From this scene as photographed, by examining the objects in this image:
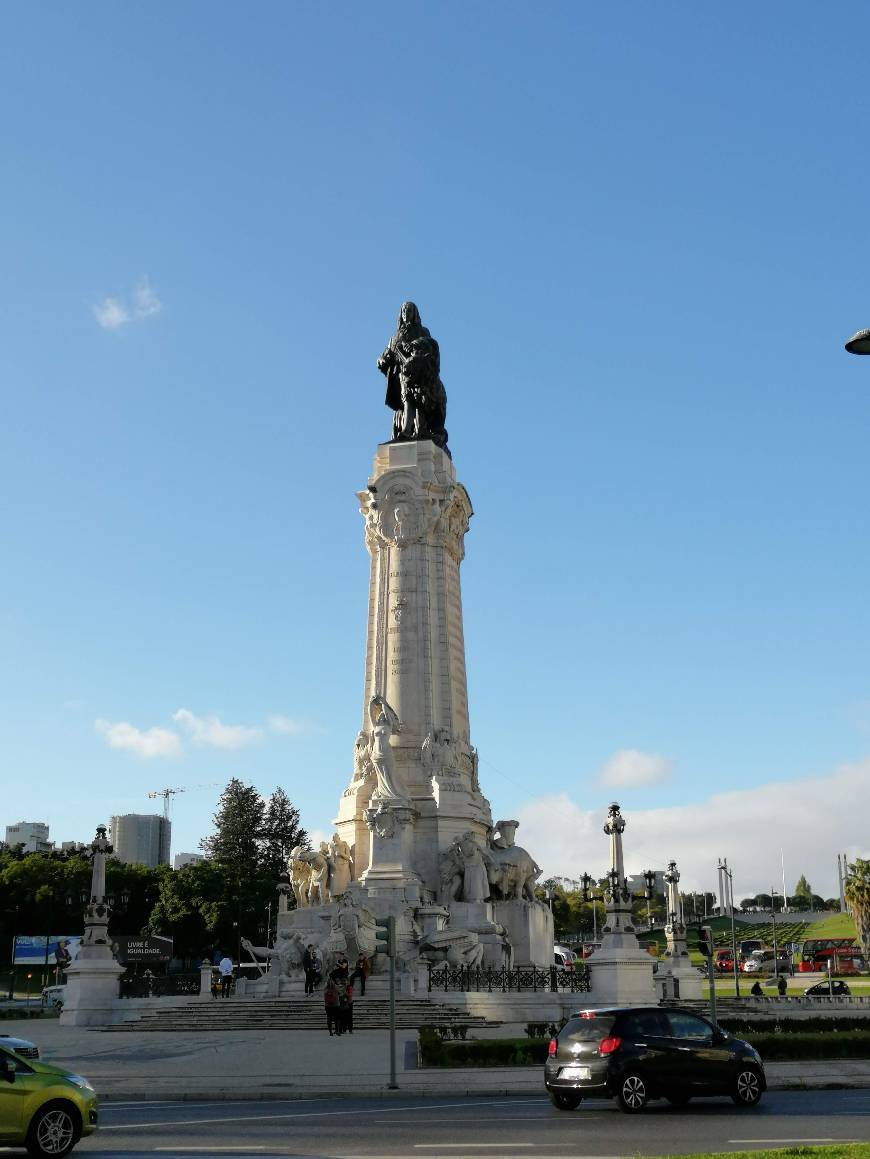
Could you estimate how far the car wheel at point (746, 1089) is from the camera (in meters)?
17.8

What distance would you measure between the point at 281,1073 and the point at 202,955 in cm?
6387

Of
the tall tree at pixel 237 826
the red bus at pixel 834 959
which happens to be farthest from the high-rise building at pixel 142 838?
the red bus at pixel 834 959

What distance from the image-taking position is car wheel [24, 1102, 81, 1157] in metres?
13.9

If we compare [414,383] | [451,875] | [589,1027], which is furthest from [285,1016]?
[414,383]

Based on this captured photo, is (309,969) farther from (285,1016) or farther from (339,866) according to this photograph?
(339,866)

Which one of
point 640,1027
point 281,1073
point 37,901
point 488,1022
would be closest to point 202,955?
point 37,901

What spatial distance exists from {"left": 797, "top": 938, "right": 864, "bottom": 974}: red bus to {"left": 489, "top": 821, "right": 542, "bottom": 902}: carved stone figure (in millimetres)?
34138

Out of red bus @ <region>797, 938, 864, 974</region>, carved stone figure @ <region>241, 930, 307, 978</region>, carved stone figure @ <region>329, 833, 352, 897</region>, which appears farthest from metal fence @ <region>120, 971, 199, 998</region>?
red bus @ <region>797, 938, 864, 974</region>

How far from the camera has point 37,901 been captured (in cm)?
8469

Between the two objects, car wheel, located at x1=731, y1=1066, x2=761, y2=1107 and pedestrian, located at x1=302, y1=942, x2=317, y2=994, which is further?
pedestrian, located at x1=302, y1=942, x2=317, y2=994

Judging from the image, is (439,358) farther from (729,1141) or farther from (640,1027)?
(729,1141)

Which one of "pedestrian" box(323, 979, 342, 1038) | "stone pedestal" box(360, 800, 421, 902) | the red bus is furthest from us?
the red bus

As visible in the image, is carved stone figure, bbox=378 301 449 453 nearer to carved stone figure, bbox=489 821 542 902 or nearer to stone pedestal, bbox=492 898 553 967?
carved stone figure, bbox=489 821 542 902

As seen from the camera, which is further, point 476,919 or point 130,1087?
point 476,919
